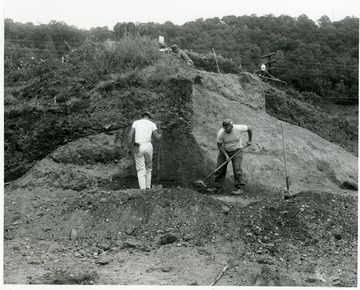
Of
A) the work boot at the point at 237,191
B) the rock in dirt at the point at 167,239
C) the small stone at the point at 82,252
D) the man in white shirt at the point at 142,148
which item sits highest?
the man in white shirt at the point at 142,148

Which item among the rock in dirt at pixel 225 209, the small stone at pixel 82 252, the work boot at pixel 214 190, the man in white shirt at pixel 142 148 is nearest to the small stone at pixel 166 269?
the small stone at pixel 82 252

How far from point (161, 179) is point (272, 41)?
23377 mm

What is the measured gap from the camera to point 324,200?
311 inches

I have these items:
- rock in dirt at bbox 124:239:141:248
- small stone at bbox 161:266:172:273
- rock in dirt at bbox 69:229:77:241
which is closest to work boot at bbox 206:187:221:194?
rock in dirt at bbox 124:239:141:248

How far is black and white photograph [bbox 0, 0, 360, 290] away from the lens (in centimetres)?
603

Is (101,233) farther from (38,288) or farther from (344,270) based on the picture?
(344,270)

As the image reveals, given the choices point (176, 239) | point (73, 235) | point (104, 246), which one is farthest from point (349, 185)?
point (73, 235)

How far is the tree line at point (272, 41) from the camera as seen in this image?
91.7ft

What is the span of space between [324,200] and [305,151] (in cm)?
454

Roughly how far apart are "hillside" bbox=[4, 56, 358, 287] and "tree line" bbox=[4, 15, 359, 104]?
1488 cm

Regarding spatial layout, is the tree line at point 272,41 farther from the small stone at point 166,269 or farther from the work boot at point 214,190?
the small stone at point 166,269

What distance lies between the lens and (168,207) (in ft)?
23.9

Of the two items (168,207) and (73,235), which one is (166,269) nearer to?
(168,207)

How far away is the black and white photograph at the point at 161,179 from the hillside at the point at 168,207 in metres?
0.03
